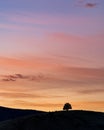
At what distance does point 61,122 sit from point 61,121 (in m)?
0.40

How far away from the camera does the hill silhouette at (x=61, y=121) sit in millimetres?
75688

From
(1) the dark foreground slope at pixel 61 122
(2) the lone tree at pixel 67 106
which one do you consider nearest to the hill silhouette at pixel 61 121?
(1) the dark foreground slope at pixel 61 122

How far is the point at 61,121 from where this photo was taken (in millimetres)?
78000

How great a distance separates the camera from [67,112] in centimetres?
8300

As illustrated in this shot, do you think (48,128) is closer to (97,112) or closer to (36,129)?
(36,129)

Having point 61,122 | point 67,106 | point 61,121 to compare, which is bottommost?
point 61,122

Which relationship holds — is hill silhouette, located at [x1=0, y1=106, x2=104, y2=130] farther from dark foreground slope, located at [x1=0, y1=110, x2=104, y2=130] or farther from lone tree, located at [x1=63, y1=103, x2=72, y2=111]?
lone tree, located at [x1=63, y1=103, x2=72, y2=111]

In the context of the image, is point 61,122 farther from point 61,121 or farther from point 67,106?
point 67,106

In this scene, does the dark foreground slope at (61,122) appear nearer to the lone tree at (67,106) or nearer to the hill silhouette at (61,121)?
the hill silhouette at (61,121)

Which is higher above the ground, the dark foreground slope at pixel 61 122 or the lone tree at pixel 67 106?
the lone tree at pixel 67 106

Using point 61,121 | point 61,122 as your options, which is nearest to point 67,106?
point 61,121

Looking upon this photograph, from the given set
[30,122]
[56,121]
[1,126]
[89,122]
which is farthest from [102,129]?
[1,126]

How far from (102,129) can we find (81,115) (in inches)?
308

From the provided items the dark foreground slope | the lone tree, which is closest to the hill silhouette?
the dark foreground slope
